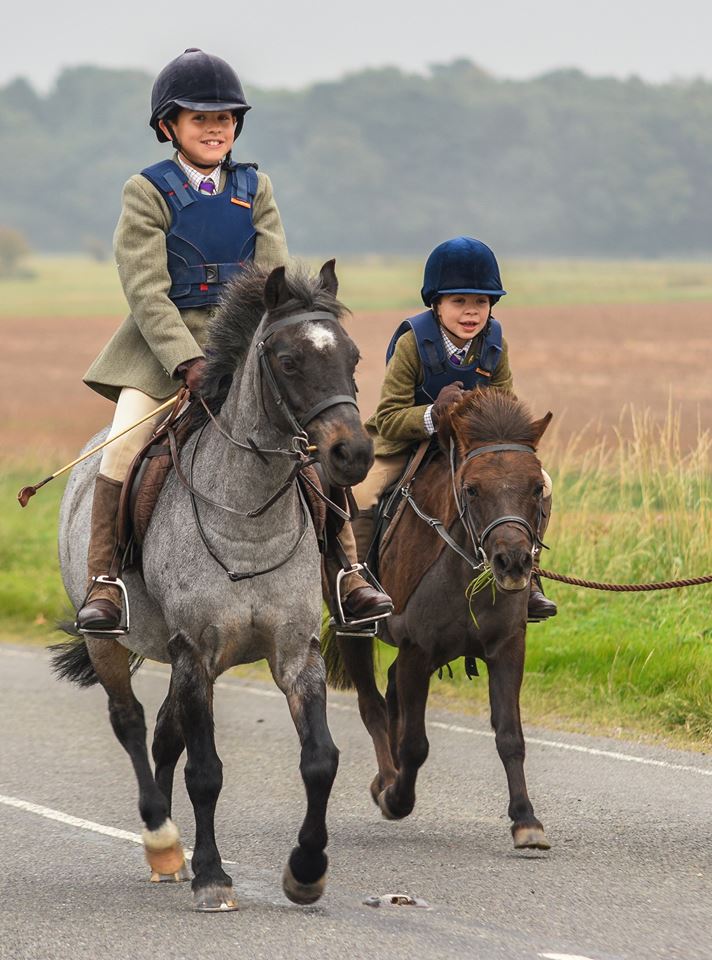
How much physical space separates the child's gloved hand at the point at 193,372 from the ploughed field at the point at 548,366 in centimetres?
1651

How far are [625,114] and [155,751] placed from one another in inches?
4850

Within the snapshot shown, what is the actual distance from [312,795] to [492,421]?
206cm

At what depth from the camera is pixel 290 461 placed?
21.6ft

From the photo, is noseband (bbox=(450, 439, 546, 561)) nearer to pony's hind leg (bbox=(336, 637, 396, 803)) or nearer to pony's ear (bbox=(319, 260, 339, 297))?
pony's ear (bbox=(319, 260, 339, 297))

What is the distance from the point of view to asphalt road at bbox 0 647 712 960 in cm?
595

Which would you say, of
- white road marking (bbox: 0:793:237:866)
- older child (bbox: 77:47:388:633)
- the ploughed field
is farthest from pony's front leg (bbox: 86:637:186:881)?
the ploughed field

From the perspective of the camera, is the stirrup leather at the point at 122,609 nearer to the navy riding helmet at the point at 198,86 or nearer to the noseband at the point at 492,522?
the noseband at the point at 492,522

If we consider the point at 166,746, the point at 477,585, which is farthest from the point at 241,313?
the point at 166,746

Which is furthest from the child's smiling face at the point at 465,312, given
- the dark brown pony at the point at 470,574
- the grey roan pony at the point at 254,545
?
the grey roan pony at the point at 254,545

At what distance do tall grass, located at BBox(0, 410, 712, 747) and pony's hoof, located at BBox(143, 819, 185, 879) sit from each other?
4.08 metres

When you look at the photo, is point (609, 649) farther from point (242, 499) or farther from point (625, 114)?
point (625, 114)

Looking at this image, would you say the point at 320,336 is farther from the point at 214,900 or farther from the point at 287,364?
the point at 214,900

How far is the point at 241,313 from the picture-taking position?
6.66 m

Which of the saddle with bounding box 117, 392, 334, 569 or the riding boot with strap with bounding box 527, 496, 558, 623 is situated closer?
the saddle with bounding box 117, 392, 334, 569
